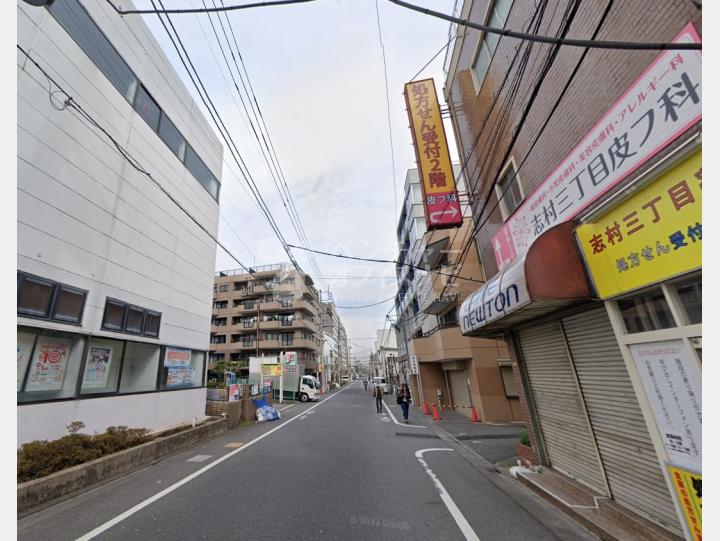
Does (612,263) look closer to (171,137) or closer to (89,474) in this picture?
(89,474)

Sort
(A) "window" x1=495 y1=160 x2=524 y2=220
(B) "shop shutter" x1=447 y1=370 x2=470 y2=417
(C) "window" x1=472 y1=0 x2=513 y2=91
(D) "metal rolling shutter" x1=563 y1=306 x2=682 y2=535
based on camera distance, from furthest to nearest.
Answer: (B) "shop shutter" x1=447 y1=370 x2=470 y2=417 < (C) "window" x1=472 y1=0 x2=513 y2=91 < (A) "window" x1=495 y1=160 x2=524 y2=220 < (D) "metal rolling shutter" x1=563 y1=306 x2=682 y2=535

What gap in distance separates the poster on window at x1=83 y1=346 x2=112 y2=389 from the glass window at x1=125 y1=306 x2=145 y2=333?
87 centimetres

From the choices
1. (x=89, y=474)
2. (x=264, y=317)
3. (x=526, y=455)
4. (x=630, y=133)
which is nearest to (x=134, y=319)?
(x=89, y=474)

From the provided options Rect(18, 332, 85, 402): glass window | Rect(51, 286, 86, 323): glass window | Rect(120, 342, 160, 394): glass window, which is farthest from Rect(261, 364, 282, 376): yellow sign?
Rect(51, 286, 86, 323): glass window

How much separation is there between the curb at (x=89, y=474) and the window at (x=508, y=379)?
→ 14.3 meters

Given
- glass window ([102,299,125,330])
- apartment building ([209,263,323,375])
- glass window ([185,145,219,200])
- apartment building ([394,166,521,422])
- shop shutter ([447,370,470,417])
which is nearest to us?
glass window ([102,299,125,330])

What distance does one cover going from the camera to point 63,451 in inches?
227

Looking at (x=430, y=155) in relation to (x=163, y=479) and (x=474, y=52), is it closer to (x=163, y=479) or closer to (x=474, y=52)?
(x=474, y=52)

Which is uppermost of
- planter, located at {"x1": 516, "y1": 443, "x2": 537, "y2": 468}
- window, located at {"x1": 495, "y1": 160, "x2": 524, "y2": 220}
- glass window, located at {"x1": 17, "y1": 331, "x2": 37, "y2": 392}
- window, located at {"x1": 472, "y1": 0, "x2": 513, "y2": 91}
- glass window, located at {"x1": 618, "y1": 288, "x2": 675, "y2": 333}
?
window, located at {"x1": 472, "y1": 0, "x2": 513, "y2": 91}

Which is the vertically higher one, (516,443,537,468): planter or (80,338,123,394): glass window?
(80,338,123,394): glass window

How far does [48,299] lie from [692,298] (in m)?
11.4

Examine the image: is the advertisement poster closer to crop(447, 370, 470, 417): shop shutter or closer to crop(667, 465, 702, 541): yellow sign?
crop(667, 465, 702, 541): yellow sign

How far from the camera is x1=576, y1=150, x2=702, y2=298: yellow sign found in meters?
3.01

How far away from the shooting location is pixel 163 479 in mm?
6164
